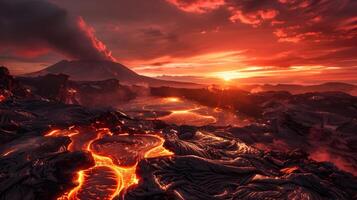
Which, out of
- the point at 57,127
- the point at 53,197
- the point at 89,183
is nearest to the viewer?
the point at 53,197

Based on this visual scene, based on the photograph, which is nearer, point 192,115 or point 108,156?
point 108,156

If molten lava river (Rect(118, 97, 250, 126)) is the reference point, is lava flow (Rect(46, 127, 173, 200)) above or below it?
above

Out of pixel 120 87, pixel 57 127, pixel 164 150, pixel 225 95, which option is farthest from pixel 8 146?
pixel 120 87

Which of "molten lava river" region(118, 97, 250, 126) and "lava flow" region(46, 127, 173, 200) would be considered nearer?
"lava flow" region(46, 127, 173, 200)

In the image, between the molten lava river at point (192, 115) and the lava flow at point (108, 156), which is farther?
the molten lava river at point (192, 115)

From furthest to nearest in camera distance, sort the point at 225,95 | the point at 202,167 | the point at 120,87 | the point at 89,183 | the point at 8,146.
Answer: the point at 120,87 → the point at 225,95 → the point at 8,146 → the point at 202,167 → the point at 89,183

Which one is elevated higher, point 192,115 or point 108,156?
point 108,156

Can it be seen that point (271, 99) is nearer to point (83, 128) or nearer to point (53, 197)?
point (83, 128)

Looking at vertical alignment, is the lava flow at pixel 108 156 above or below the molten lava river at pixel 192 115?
above
